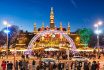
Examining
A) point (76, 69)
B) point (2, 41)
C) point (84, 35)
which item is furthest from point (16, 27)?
point (76, 69)

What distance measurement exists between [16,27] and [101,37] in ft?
156

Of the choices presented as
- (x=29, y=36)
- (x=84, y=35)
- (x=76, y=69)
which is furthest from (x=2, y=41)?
(x=76, y=69)

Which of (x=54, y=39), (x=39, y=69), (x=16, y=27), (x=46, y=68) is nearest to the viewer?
(x=39, y=69)

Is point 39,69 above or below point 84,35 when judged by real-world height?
below

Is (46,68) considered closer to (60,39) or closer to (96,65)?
(96,65)

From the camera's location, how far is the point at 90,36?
14988 cm

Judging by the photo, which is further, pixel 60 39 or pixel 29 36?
pixel 29 36

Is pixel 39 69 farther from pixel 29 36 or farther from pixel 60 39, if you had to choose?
pixel 29 36

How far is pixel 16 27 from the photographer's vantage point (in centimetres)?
13325

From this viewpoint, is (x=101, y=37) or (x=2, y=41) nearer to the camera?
(x=2, y=41)

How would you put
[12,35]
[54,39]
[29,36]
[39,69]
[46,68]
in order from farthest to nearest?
[29,36]
[54,39]
[12,35]
[46,68]
[39,69]

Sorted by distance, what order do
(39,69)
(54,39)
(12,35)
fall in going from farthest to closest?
(54,39) < (12,35) < (39,69)

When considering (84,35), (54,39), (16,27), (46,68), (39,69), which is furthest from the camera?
(54,39)

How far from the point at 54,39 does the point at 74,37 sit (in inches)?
999
